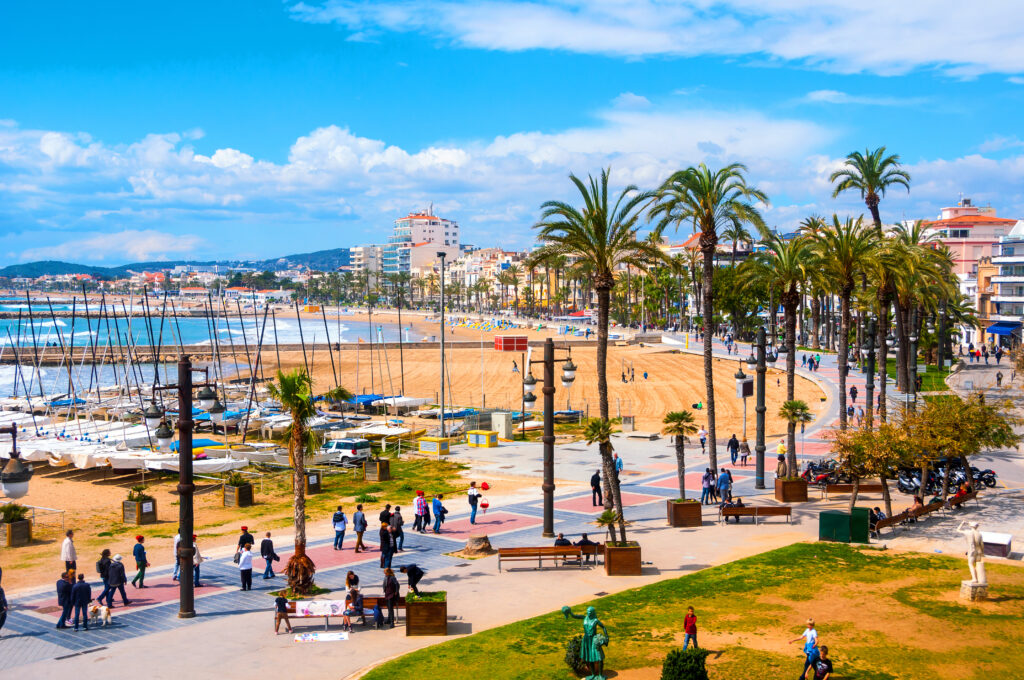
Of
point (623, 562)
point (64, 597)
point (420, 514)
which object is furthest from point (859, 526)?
point (64, 597)

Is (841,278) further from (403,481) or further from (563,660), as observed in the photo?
(563,660)

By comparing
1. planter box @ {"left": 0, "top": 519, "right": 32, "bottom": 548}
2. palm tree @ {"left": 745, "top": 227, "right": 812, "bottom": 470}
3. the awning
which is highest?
palm tree @ {"left": 745, "top": 227, "right": 812, "bottom": 470}

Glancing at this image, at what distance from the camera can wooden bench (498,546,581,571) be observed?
21.5 metres

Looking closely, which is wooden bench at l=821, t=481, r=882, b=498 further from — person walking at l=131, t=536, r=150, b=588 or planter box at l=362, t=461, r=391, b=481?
person walking at l=131, t=536, r=150, b=588

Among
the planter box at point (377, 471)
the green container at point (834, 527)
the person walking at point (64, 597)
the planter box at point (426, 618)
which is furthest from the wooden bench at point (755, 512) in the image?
the person walking at point (64, 597)

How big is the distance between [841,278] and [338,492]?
20.7 metres

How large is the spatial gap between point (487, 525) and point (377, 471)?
9727 millimetres

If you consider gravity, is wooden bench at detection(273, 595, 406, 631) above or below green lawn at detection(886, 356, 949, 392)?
below

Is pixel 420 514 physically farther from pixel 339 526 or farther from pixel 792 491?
pixel 792 491

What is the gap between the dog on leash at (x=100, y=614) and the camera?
1755 cm

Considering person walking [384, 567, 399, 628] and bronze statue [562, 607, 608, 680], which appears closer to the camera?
bronze statue [562, 607, 608, 680]

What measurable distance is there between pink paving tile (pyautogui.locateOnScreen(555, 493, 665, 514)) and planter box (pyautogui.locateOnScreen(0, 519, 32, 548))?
54.5 feet

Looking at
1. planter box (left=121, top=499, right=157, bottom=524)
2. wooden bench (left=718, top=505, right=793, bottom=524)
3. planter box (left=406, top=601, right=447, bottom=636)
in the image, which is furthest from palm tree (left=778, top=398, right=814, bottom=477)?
planter box (left=121, top=499, right=157, bottom=524)

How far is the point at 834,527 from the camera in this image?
2358 cm
